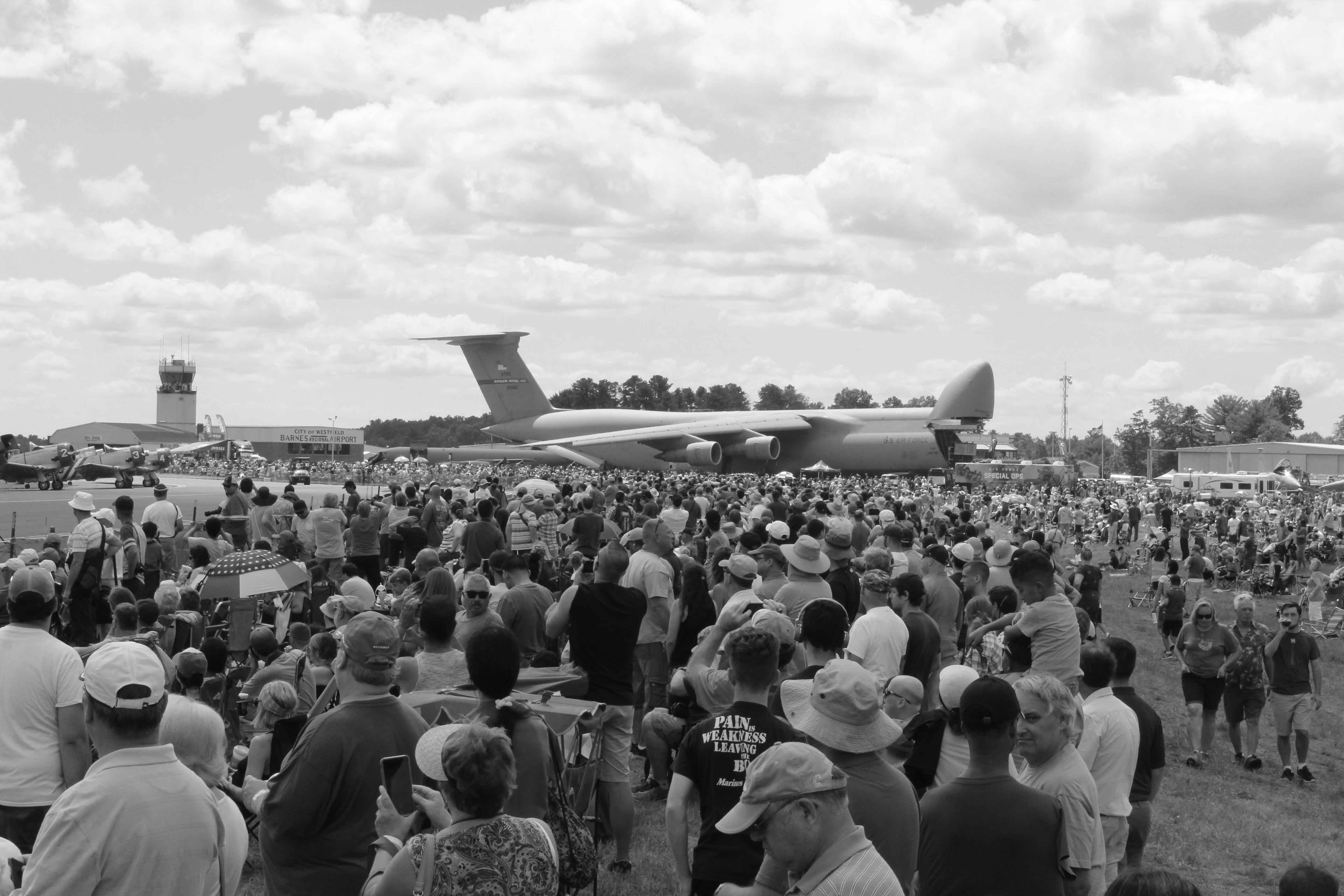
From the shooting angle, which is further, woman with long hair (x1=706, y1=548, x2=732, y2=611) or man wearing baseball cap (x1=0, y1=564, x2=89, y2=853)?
woman with long hair (x1=706, y1=548, x2=732, y2=611)

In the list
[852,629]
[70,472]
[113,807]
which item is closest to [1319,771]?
[852,629]

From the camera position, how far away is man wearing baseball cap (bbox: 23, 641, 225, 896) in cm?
300

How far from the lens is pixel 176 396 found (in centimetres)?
13750

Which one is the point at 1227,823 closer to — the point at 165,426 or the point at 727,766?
the point at 727,766

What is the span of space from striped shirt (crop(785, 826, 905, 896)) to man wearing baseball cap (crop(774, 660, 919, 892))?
77 cm

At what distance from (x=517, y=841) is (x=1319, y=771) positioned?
9.79 metres

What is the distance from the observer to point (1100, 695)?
5395mm

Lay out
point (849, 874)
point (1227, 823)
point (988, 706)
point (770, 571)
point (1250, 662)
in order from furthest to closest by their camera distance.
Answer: point (1250, 662)
point (1227, 823)
point (770, 571)
point (988, 706)
point (849, 874)

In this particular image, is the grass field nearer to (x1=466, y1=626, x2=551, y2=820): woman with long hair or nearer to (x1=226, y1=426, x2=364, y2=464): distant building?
(x1=466, y1=626, x2=551, y2=820): woman with long hair

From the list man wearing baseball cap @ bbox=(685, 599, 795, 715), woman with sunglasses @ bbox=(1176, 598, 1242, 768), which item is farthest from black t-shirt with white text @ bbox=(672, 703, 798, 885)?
woman with sunglasses @ bbox=(1176, 598, 1242, 768)

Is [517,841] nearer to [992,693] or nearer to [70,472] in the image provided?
[992,693]

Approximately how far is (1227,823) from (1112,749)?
13.4 ft

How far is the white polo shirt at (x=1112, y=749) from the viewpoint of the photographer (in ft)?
16.9

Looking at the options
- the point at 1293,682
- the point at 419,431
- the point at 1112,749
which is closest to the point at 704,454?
the point at 1293,682
